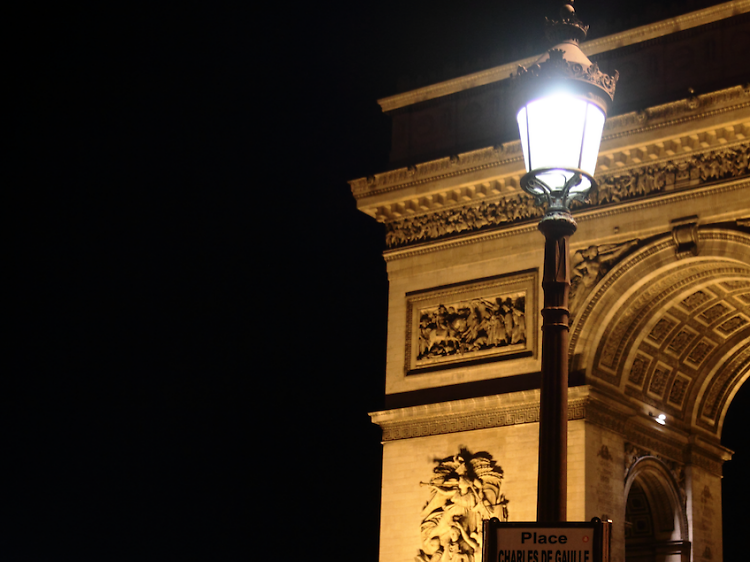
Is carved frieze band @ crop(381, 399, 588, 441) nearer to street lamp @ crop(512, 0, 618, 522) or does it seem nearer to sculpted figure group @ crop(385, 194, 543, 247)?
sculpted figure group @ crop(385, 194, 543, 247)

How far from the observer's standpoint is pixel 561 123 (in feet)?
17.9

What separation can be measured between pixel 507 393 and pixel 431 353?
70.9 inches

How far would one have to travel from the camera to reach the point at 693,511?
17562 mm

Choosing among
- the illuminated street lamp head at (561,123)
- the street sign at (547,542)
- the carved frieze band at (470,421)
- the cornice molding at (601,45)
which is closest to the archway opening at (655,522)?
the carved frieze band at (470,421)

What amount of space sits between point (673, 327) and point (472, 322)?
3.27 m

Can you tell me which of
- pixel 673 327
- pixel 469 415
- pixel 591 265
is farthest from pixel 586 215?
pixel 469 415

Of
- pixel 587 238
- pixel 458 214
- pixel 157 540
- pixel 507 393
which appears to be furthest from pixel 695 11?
pixel 157 540

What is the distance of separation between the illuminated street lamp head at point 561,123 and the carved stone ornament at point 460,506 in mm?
10461

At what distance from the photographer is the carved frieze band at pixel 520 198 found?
49.5 ft

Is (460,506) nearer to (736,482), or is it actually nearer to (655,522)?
→ (655,522)

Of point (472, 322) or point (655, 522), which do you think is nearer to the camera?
point (472, 322)

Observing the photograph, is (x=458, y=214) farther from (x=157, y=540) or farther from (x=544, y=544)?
(x=157, y=540)

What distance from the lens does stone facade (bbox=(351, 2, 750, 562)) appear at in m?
15.2

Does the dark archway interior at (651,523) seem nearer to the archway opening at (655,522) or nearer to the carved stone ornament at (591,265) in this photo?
the archway opening at (655,522)
